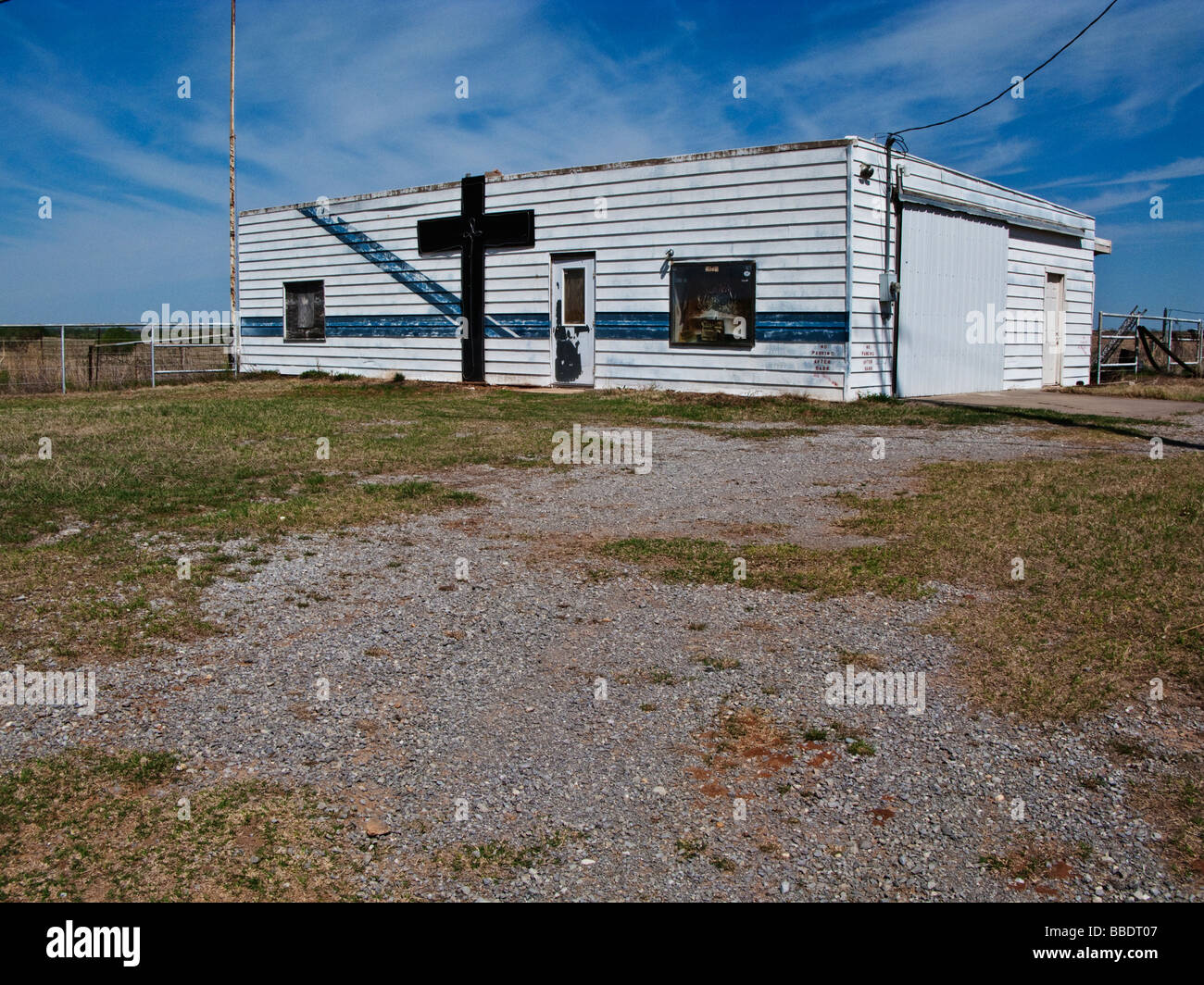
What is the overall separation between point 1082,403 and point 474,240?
39.7 ft

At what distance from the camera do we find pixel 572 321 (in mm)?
19688

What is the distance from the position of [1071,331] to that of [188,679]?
23.1 m

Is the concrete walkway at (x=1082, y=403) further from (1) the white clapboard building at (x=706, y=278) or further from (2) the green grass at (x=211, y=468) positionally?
(2) the green grass at (x=211, y=468)

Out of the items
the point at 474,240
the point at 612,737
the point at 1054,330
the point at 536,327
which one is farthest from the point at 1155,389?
the point at 612,737

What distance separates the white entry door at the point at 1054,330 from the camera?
22.3 metres

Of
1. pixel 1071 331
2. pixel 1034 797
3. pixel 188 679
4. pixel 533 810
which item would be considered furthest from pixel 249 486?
pixel 1071 331

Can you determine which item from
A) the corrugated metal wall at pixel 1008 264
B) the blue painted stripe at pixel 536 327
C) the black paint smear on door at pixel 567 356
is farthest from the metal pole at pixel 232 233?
the corrugated metal wall at pixel 1008 264

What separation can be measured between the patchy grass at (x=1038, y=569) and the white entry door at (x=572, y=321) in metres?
11.0

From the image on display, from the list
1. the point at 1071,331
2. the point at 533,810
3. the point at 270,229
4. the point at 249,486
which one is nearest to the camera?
the point at 533,810

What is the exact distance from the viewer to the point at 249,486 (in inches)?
351

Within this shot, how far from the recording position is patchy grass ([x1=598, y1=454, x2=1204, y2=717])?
14.8 ft

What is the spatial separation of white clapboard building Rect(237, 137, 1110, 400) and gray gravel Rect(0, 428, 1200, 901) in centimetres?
1123
